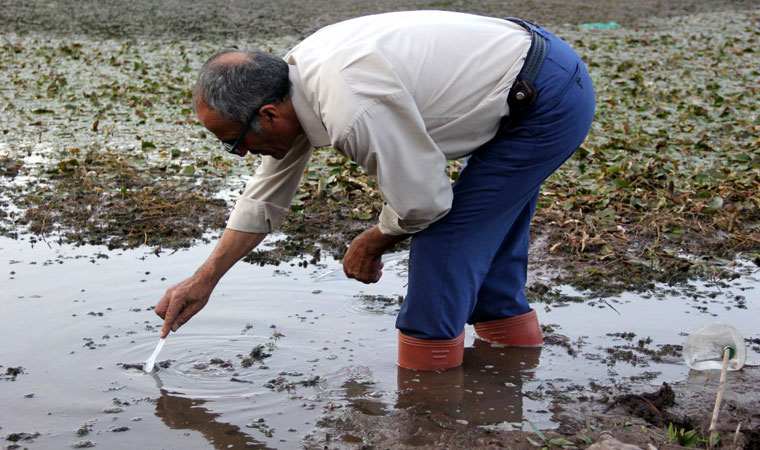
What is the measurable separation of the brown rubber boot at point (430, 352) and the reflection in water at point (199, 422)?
0.70 meters

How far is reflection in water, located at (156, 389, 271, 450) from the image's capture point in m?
3.10

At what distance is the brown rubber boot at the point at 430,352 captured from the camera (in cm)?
341

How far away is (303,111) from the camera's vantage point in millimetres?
2846

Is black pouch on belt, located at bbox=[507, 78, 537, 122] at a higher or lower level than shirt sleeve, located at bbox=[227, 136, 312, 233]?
higher

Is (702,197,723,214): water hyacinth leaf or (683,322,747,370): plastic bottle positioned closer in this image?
(683,322,747,370): plastic bottle

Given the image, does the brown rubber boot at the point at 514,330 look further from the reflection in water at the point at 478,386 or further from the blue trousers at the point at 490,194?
the blue trousers at the point at 490,194

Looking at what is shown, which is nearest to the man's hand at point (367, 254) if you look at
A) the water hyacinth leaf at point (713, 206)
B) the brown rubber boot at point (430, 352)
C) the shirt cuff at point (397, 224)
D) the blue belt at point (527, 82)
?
the shirt cuff at point (397, 224)

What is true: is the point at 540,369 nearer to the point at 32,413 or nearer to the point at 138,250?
the point at 32,413

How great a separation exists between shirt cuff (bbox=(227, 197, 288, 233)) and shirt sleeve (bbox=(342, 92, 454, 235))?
0.53m

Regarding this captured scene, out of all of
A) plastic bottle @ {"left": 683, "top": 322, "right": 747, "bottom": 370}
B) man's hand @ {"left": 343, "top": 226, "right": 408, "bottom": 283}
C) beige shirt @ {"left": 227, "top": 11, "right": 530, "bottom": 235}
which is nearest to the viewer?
beige shirt @ {"left": 227, "top": 11, "right": 530, "bottom": 235}

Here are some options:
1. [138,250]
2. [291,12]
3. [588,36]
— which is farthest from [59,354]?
[291,12]

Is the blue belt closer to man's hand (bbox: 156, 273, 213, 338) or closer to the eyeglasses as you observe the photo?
the eyeglasses

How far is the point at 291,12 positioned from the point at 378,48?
44.1 ft

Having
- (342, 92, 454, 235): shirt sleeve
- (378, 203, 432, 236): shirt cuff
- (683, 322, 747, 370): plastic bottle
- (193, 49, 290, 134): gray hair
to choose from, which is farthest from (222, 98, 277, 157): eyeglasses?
(683, 322, 747, 370): plastic bottle
